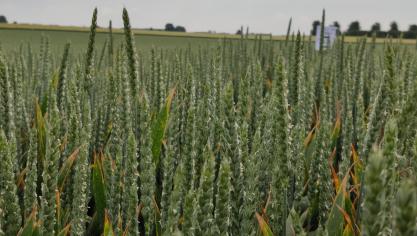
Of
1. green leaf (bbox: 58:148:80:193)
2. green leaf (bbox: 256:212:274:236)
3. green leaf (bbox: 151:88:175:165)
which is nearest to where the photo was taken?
green leaf (bbox: 256:212:274:236)

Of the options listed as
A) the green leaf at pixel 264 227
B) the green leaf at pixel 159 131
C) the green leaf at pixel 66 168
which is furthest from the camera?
the green leaf at pixel 159 131

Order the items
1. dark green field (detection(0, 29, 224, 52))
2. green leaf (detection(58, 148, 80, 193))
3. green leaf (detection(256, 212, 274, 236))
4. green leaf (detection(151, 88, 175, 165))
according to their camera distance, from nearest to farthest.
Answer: green leaf (detection(256, 212, 274, 236)), green leaf (detection(58, 148, 80, 193)), green leaf (detection(151, 88, 175, 165)), dark green field (detection(0, 29, 224, 52))

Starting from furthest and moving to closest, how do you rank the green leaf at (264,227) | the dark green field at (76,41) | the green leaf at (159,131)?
the dark green field at (76,41), the green leaf at (159,131), the green leaf at (264,227)

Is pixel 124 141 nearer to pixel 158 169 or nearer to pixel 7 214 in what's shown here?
pixel 7 214

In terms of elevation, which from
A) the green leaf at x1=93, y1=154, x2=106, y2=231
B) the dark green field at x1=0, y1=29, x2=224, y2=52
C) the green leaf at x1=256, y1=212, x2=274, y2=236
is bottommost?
the green leaf at x1=93, y1=154, x2=106, y2=231

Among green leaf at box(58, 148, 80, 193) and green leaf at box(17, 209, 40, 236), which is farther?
green leaf at box(58, 148, 80, 193)

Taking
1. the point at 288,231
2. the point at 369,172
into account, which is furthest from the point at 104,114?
the point at 369,172

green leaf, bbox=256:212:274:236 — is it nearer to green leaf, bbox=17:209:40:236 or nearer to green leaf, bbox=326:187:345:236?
green leaf, bbox=326:187:345:236

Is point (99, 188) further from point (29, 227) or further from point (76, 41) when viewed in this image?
point (76, 41)

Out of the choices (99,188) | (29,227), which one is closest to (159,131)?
(99,188)

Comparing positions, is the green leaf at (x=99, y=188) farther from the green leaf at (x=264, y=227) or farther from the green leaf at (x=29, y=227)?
the green leaf at (x=264, y=227)

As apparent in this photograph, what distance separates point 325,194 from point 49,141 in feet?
1.75

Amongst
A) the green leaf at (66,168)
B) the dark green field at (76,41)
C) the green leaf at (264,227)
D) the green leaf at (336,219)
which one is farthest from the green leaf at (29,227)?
the dark green field at (76,41)

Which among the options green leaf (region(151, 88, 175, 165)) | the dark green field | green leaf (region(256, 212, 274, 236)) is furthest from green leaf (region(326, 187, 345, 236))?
the dark green field
